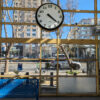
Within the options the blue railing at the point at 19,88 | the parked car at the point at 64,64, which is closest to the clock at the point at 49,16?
the parked car at the point at 64,64

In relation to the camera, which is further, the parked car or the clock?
the parked car

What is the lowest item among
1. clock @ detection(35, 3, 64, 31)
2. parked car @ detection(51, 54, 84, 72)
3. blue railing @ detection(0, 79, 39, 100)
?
blue railing @ detection(0, 79, 39, 100)

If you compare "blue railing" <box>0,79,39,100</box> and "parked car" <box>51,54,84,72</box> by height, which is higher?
"parked car" <box>51,54,84,72</box>

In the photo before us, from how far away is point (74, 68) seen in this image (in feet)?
19.5

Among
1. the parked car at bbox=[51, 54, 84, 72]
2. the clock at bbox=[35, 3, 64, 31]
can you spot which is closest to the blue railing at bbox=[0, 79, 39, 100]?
the parked car at bbox=[51, 54, 84, 72]

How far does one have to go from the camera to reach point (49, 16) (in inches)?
218

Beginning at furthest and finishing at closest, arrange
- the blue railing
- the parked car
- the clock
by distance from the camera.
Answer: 1. the parked car
2. the clock
3. the blue railing

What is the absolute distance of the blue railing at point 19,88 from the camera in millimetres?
4773

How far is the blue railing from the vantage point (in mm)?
4773

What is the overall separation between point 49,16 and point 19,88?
8.29 ft

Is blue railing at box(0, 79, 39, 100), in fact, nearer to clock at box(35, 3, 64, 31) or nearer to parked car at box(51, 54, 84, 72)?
parked car at box(51, 54, 84, 72)

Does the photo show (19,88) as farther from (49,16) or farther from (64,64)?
(49,16)

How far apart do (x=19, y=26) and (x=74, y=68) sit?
255 centimetres

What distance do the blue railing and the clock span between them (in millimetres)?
1898
